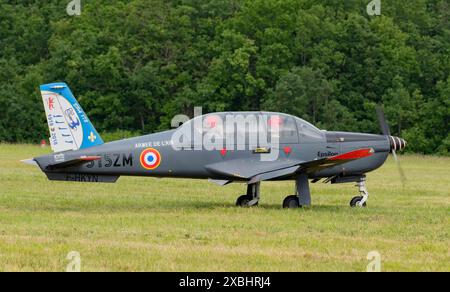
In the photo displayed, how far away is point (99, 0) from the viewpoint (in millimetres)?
75438

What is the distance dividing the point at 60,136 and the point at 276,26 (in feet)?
164

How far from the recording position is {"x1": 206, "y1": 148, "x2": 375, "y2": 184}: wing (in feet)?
62.0

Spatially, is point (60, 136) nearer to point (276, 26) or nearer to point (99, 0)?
point (276, 26)

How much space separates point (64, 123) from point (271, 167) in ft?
12.3

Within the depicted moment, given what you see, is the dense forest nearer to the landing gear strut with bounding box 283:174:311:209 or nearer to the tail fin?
the landing gear strut with bounding box 283:174:311:209

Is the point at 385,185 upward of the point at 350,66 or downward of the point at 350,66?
downward

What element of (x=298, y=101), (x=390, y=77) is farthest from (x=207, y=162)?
(x=390, y=77)

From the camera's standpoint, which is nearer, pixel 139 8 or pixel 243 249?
pixel 243 249

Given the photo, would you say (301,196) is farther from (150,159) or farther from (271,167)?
(150,159)

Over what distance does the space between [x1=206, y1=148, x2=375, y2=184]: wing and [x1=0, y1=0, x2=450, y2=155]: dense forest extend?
38982mm

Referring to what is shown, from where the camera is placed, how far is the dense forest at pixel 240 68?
61781 mm

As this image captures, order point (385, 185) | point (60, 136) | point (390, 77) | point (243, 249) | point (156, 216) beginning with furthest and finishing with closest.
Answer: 1. point (390, 77)
2. point (385, 185)
3. point (60, 136)
4. point (156, 216)
5. point (243, 249)

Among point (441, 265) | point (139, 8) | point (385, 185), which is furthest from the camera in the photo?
point (139, 8)

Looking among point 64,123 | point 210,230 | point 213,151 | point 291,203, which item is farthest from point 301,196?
point 64,123
